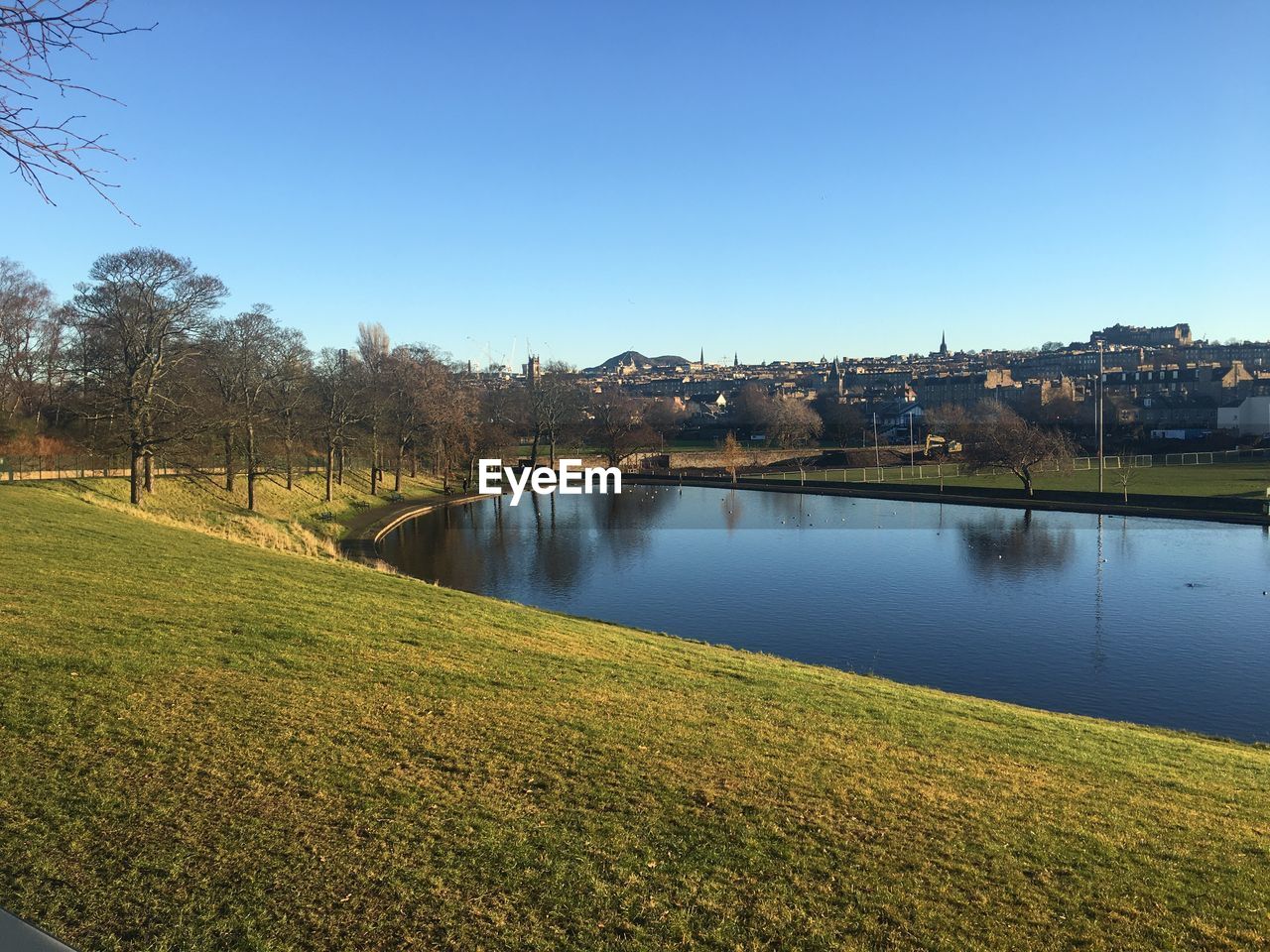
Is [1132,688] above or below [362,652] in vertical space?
below

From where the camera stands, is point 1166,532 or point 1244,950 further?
point 1166,532

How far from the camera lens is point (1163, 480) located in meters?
62.9

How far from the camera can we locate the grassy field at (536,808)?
479cm

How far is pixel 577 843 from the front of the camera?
573 cm

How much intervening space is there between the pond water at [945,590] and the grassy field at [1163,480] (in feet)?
32.4

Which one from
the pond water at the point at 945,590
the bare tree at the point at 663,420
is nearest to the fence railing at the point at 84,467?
the pond water at the point at 945,590

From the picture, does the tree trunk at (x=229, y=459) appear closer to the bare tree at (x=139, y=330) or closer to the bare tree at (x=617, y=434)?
the bare tree at (x=139, y=330)

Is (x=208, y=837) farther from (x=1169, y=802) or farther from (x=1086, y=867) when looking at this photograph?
(x=1169, y=802)

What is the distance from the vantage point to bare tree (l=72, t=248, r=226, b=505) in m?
30.3

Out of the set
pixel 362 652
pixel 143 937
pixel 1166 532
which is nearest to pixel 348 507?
pixel 362 652

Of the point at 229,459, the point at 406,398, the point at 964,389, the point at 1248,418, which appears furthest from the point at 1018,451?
the point at 964,389

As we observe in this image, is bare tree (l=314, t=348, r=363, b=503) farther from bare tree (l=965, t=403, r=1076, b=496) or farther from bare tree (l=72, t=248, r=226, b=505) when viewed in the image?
bare tree (l=965, t=403, r=1076, b=496)

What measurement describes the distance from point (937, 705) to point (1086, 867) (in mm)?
7027

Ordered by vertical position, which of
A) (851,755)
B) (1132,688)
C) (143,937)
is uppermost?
(143,937)
